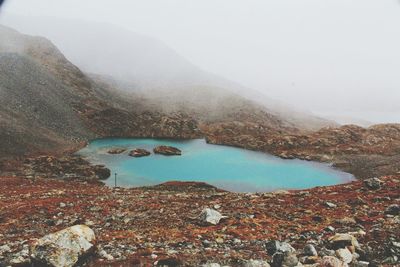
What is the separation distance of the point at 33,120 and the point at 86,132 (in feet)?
81.2

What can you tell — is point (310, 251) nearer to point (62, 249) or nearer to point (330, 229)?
point (330, 229)

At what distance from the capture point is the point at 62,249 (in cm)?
1733

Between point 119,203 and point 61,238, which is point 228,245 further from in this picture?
point 119,203

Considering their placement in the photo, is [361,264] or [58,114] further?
[58,114]

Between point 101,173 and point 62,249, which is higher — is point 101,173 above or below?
below

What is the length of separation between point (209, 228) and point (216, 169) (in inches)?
3198

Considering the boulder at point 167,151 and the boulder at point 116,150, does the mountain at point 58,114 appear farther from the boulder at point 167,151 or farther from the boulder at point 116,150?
the boulder at point 167,151

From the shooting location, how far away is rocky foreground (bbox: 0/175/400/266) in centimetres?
1859

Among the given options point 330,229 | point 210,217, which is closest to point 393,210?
point 330,229

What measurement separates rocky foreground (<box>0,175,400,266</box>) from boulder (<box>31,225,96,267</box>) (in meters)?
0.05

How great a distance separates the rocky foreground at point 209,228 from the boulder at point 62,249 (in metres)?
0.05

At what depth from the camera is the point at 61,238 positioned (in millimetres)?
17859

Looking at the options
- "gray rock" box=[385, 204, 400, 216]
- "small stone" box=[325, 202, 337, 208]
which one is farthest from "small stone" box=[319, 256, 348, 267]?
"small stone" box=[325, 202, 337, 208]

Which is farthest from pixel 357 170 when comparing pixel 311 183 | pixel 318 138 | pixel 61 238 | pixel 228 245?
pixel 61 238
